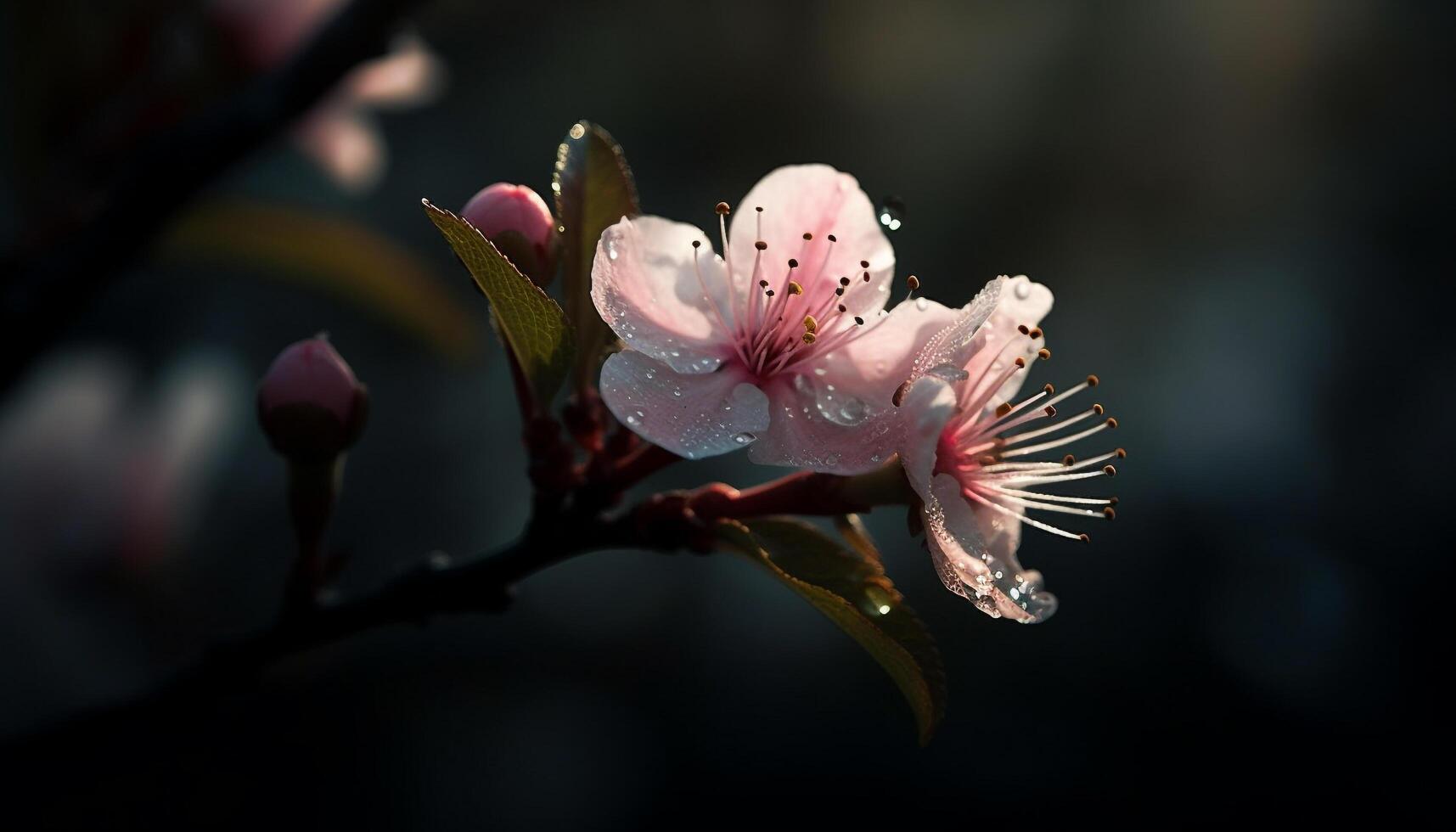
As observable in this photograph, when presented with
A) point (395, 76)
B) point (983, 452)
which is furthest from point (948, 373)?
point (395, 76)

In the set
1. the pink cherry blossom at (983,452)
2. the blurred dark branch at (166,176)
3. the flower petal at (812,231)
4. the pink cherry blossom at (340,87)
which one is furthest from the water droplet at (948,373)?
the pink cherry blossom at (340,87)

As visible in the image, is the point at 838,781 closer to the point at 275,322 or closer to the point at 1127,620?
the point at 1127,620

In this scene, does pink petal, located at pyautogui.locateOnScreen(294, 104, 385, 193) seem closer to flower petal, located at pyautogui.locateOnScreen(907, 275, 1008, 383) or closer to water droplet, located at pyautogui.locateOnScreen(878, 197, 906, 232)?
water droplet, located at pyautogui.locateOnScreen(878, 197, 906, 232)

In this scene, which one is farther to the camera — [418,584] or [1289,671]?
[1289,671]

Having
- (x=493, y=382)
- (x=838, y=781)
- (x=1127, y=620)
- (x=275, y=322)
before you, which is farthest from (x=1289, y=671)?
(x=275, y=322)

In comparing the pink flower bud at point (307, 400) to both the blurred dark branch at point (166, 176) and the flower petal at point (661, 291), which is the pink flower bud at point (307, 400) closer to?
the flower petal at point (661, 291)

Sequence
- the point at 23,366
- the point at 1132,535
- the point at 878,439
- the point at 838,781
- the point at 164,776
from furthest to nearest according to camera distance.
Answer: the point at 1132,535 → the point at 838,781 → the point at 164,776 → the point at 23,366 → the point at 878,439
